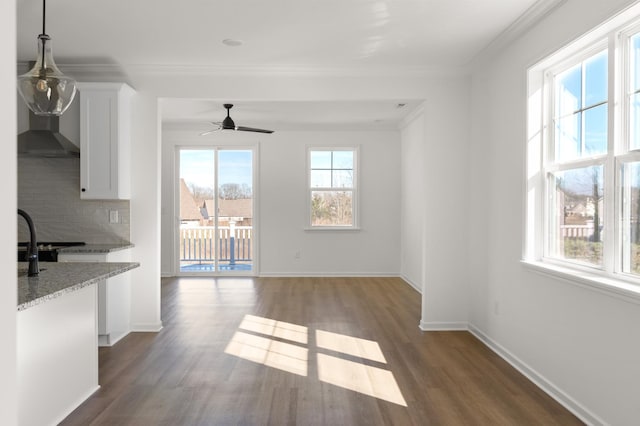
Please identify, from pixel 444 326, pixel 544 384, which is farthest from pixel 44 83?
pixel 444 326

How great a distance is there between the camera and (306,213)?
310 inches

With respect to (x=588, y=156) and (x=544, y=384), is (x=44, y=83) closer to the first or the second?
(x=588, y=156)

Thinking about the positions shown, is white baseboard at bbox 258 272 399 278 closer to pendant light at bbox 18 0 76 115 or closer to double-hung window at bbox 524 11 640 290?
double-hung window at bbox 524 11 640 290

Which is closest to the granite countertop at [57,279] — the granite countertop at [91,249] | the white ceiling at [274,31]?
the granite countertop at [91,249]

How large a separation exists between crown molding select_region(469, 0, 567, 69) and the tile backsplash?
3.69 meters

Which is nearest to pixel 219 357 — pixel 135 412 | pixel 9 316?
pixel 135 412

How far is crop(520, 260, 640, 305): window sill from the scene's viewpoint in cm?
226

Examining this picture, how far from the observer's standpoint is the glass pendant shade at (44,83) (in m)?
2.28

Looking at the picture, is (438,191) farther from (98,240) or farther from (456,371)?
(98,240)

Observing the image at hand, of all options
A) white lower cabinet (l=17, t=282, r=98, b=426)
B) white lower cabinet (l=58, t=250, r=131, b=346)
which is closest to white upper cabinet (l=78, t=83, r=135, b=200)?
white lower cabinet (l=58, t=250, r=131, b=346)

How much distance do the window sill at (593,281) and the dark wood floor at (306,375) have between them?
0.79 metres

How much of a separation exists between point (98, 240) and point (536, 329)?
3999 mm

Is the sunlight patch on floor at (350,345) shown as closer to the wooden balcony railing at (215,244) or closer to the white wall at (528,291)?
the white wall at (528,291)

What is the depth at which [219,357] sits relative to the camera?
3.69 m
